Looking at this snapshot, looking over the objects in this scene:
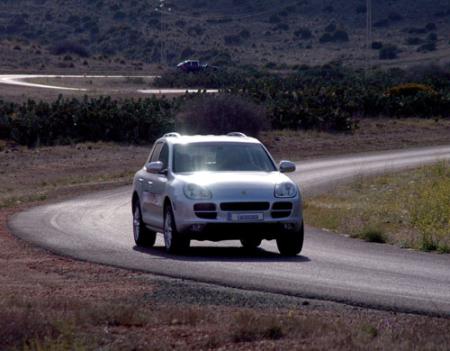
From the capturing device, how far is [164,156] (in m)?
17.9

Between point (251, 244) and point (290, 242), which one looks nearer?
point (290, 242)

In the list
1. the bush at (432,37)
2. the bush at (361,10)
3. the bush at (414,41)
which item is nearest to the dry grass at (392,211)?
the bush at (432,37)

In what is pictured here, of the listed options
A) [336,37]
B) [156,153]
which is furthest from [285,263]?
[336,37]

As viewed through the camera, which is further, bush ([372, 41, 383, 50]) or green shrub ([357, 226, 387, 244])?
bush ([372, 41, 383, 50])

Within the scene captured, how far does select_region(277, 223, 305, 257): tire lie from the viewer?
16.4 m

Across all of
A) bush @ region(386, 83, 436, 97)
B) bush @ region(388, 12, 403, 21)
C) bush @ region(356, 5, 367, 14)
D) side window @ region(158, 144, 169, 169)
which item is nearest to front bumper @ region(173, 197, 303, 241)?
side window @ region(158, 144, 169, 169)

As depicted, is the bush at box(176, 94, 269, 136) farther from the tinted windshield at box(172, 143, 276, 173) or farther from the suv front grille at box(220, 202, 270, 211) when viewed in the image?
the suv front grille at box(220, 202, 270, 211)

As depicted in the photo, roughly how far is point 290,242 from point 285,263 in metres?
1.00

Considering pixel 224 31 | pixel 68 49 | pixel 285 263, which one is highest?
pixel 285 263

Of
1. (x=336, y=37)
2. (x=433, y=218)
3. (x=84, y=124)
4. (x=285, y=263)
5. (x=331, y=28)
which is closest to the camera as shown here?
(x=285, y=263)

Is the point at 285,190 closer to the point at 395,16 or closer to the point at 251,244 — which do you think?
the point at 251,244

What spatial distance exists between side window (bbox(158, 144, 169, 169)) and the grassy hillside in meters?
95.7

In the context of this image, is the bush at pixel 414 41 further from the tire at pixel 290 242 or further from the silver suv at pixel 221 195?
the tire at pixel 290 242

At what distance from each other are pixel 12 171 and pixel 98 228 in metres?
19.8
